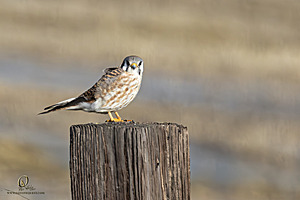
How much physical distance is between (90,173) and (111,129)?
0.22m

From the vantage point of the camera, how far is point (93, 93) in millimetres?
3682

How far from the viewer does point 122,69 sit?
3838mm

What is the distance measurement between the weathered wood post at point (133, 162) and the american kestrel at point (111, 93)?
1.05 m

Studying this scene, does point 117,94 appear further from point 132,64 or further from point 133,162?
point 133,162

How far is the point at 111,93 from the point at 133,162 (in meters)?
1.26

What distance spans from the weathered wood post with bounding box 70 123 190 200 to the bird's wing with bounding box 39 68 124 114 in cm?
106

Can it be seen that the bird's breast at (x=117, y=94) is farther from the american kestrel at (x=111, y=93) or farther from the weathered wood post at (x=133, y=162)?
the weathered wood post at (x=133, y=162)

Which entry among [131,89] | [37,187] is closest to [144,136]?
[131,89]

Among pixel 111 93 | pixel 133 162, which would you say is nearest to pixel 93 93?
pixel 111 93

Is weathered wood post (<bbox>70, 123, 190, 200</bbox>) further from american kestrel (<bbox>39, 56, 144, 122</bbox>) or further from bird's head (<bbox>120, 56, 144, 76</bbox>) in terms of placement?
bird's head (<bbox>120, 56, 144, 76</bbox>)

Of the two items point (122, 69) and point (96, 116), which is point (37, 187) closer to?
point (96, 116)

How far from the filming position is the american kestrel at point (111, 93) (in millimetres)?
3639

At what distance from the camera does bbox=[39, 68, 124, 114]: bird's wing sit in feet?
11.8

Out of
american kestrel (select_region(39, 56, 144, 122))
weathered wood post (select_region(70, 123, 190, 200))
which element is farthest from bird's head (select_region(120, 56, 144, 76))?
weathered wood post (select_region(70, 123, 190, 200))
